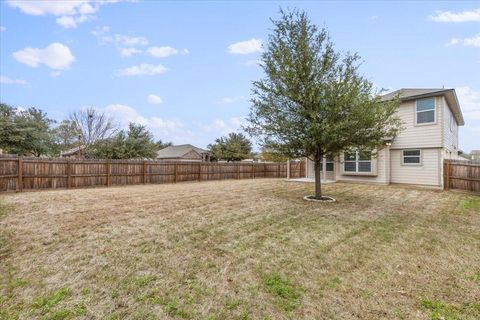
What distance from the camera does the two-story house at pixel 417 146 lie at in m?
12.9

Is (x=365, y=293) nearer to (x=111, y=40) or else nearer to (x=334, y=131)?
(x=334, y=131)

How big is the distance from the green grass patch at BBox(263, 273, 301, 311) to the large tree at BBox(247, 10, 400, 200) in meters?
5.43

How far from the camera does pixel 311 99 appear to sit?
27.1ft

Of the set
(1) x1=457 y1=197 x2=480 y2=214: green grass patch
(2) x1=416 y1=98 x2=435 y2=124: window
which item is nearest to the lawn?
(1) x1=457 y1=197 x2=480 y2=214: green grass patch

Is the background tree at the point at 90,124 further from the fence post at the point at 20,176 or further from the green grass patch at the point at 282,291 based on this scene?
the green grass patch at the point at 282,291

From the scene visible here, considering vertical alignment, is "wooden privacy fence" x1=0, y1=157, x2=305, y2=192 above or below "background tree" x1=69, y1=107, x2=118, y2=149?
below

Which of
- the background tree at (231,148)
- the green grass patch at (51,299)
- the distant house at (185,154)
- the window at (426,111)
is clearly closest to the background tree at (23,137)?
the background tree at (231,148)

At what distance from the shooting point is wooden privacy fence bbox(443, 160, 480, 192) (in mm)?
11461

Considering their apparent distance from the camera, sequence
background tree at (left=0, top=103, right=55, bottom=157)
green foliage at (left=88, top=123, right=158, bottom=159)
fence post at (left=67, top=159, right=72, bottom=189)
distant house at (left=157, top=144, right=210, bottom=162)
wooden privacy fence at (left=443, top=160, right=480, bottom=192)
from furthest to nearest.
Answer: distant house at (left=157, top=144, right=210, bottom=162) < green foliage at (left=88, top=123, right=158, bottom=159) < background tree at (left=0, top=103, right=55, bottom=157) < fence post at (left=67, top=159, right=72, bottom=189) < wooden privacy fence at (left=443, top=160, right=480, bottom=192)

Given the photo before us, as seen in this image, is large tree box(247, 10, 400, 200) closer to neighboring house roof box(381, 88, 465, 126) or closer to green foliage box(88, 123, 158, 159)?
neighboring house roof box(381, 88, 465, 126)

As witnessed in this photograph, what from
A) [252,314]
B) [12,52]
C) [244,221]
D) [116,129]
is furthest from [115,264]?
[116,129]

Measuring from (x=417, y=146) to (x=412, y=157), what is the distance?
67cm

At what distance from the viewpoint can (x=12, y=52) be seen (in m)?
15.4

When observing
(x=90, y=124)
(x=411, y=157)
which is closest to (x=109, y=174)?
(x=411, y=157)
